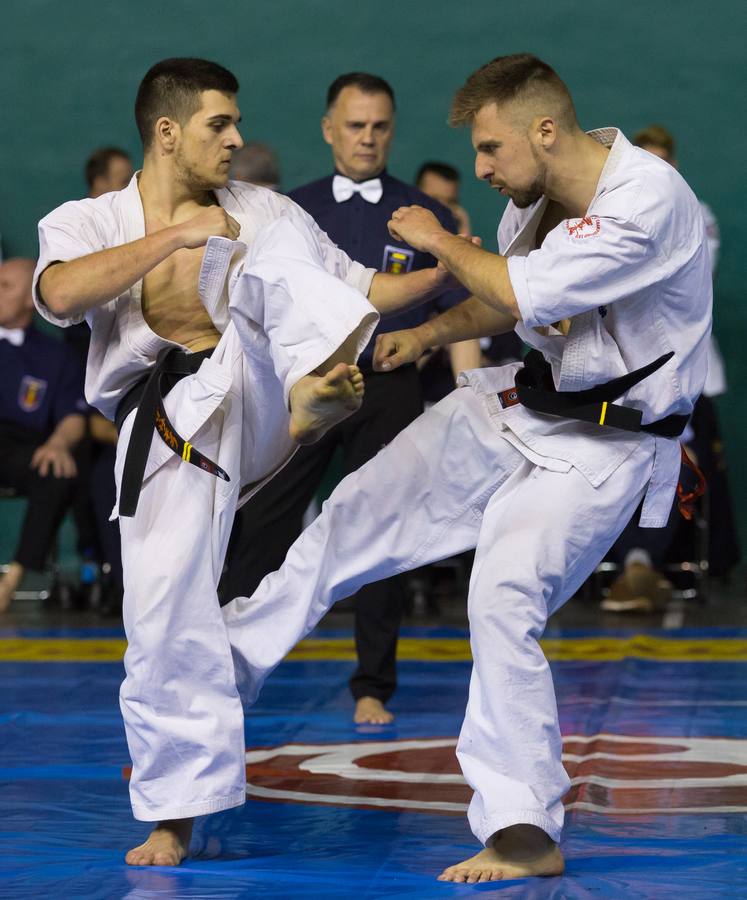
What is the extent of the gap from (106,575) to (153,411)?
330 cm

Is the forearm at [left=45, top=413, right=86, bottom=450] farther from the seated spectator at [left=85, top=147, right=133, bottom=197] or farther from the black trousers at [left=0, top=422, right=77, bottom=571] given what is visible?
the seated spectator at [left=85, top=147, right=133, bottom=197]

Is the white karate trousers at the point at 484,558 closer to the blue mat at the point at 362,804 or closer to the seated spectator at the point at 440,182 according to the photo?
the blue mat at the point at 362,804

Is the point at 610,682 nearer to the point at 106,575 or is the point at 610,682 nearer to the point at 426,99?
the point at 106,575

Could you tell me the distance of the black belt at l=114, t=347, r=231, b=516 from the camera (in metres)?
2.86

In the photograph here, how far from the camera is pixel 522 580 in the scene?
266 cm

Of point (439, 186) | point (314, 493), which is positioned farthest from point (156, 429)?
point (439, 186)

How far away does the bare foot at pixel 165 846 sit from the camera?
269cm

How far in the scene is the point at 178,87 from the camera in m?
3.02

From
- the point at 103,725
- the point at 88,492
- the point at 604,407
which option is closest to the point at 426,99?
the point at 88,492

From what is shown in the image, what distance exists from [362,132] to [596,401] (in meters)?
1.93

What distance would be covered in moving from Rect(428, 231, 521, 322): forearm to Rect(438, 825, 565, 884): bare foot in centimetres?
93

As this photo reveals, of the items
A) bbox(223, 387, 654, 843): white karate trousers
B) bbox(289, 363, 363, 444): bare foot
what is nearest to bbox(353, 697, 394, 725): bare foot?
bbox(223, 387, 654, 843): white karate trousers

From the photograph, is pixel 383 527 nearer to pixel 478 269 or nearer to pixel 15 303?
pixel 478 269

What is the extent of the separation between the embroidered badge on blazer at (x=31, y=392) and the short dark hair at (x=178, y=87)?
3281 mm
